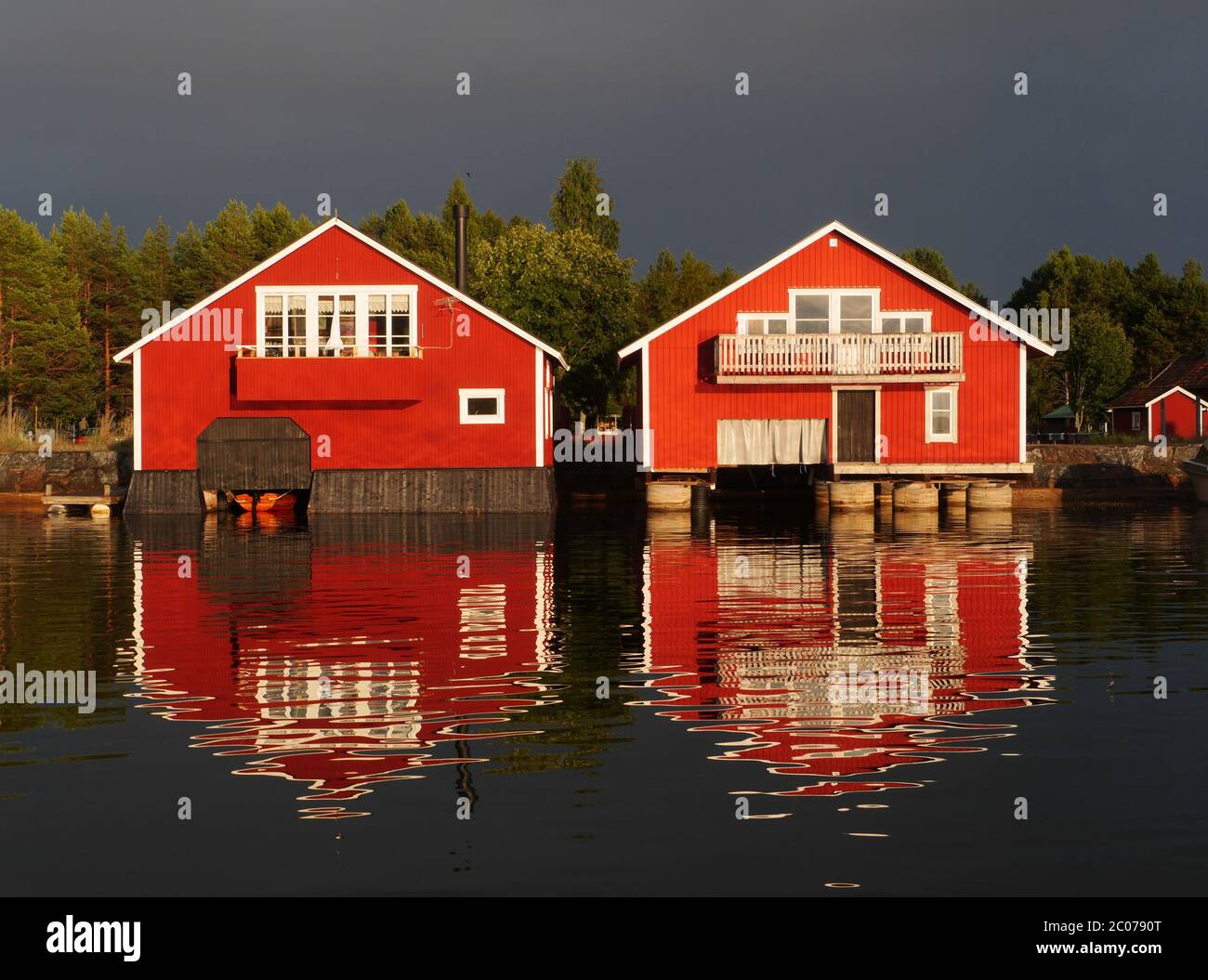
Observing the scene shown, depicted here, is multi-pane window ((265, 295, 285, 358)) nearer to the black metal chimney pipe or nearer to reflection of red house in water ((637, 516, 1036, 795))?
the black metal chimney pipe

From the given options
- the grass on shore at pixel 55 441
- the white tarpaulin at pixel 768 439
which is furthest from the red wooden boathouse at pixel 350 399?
the grass on shore at pixel 55 441

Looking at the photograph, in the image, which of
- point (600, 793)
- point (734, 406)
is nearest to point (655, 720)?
point (600, 793)

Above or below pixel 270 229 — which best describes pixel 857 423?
below

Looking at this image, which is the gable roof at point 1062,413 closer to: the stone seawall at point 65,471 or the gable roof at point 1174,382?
the gable roof at point 1174,382

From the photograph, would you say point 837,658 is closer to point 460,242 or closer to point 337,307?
→ point 337,307

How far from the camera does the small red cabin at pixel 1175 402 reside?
86500mm

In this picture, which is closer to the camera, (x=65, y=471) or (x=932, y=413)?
(x=932, y=413)

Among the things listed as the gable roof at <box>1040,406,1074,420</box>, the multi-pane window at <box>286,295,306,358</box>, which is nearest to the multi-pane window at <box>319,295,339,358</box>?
the multi-pane window at <box>286,295,306,358</box>

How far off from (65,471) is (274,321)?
39.7 feet

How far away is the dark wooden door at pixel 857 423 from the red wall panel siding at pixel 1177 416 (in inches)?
1886

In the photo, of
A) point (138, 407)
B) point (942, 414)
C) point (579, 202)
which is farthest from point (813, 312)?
point (579, 202)

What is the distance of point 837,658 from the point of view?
1468 cm

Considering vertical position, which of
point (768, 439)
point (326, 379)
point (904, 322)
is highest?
point (904, 322)
